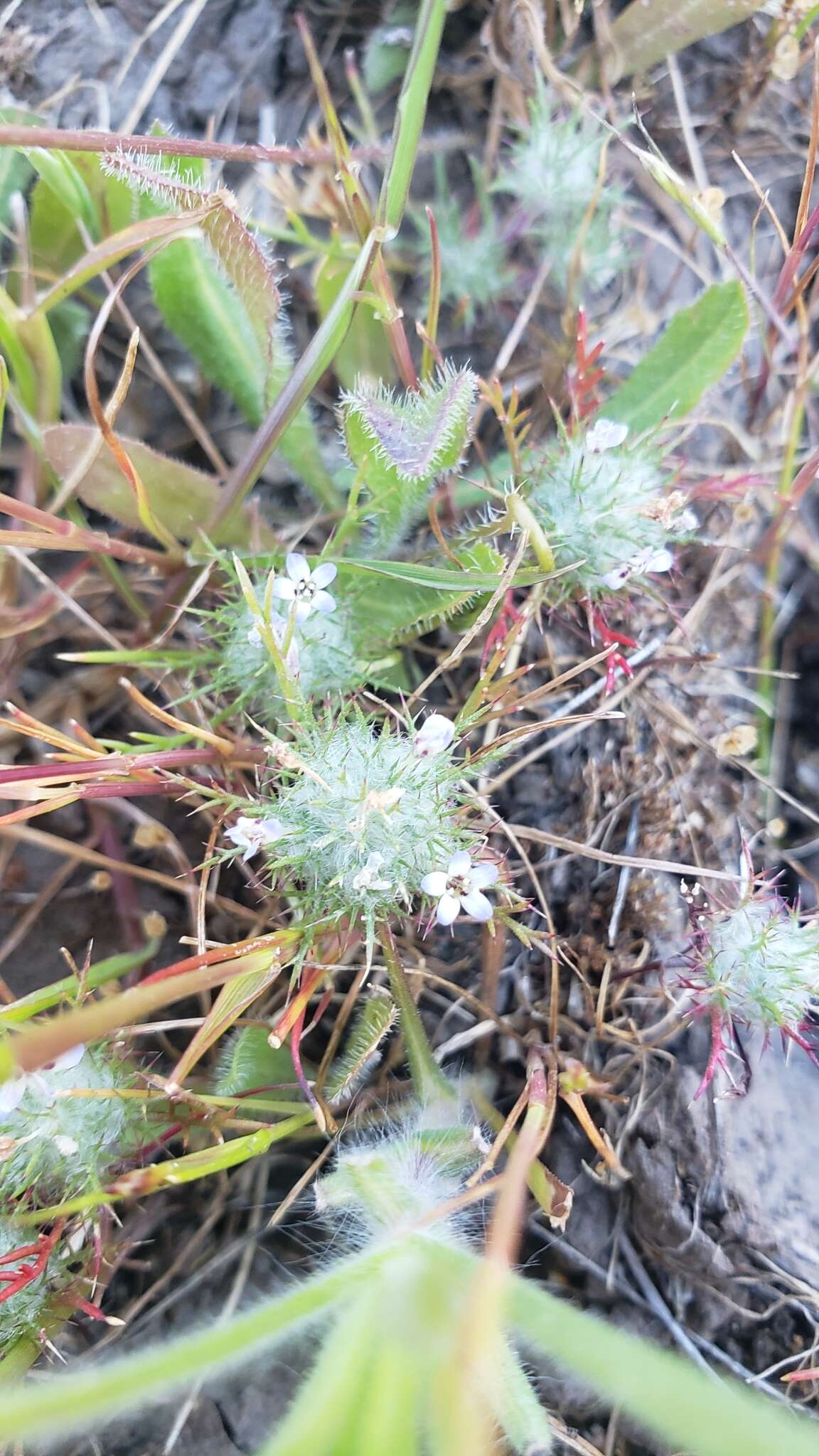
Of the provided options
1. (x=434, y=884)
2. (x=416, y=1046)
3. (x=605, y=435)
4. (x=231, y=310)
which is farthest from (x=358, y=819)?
(x=231, y=310)

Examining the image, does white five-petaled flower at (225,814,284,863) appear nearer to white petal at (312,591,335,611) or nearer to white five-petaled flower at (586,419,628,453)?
white petal at (312,591,335,611)

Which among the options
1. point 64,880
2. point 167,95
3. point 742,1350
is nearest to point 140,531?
point 64,880

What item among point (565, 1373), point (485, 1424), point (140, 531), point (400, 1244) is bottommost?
point (565, 1373)

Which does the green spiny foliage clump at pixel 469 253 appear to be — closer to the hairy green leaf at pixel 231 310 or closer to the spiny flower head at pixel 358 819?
the hairy green leaf at pixel 231 310

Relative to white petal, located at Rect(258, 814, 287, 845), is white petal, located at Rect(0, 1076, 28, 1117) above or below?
below

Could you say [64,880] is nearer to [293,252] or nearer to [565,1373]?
[565,1373]

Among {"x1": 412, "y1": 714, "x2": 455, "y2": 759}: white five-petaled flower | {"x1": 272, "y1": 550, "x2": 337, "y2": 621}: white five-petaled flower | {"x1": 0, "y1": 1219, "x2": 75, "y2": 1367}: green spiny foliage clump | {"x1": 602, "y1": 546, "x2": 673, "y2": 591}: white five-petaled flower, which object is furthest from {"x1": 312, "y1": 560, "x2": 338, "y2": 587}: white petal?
{"x1": 0, "y1": 1219, "x2": 75, "y2": 1367}: green spiny foliage clump

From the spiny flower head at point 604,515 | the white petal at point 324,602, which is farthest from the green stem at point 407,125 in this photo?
the white petal at point 324,602
